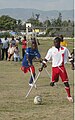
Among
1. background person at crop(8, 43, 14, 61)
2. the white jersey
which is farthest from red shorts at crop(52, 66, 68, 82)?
background person at crop(8, 43, 14, 61)

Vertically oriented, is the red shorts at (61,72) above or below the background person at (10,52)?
above

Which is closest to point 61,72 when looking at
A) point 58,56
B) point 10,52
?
point 58,56

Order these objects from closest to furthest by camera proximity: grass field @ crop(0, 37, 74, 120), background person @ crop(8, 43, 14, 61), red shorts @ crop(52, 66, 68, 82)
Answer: grass field @ crop(0, 37, 74, 120) → red shorts @ crop(52, 66, 68, 82) → background person @ crop(8, 43, 14, 61)

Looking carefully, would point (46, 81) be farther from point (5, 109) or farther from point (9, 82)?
point (5, 109)

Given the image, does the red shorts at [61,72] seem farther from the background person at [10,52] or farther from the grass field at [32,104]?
the background person at [10,52]

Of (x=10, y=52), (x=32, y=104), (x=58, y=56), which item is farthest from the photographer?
(x=10, y=52)

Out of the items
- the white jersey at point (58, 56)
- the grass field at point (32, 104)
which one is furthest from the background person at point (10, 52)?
the white jersey at point (58, 56)

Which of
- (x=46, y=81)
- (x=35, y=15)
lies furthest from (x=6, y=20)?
(x=46, y=81)

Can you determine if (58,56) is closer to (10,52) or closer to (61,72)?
(61,72)

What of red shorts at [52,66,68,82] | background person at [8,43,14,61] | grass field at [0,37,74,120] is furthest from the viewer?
background person at [8,43,14,61]

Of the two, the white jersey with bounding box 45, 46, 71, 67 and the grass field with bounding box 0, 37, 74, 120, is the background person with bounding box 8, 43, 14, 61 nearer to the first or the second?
the grass field with bounding box 0, 37, 74, 120

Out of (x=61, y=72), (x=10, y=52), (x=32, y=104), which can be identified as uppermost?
(x=61, y=72)

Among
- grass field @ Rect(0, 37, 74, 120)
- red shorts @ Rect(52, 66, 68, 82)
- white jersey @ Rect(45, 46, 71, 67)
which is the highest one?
white jersey @ Rect(45, 46, 71, 67)

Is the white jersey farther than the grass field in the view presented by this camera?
Yes
